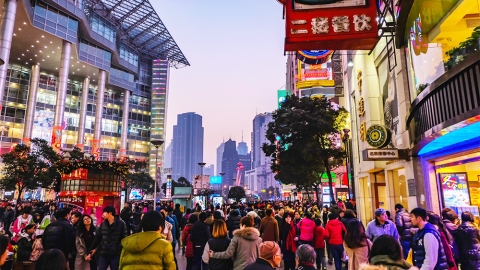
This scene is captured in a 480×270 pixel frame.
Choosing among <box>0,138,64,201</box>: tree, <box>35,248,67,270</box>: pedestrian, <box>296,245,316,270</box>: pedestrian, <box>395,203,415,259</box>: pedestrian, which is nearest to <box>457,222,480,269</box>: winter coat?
<box>395,203,415,259</box>: pedestrian

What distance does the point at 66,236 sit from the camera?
6.21 m

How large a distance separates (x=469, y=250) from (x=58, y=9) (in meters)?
59.1

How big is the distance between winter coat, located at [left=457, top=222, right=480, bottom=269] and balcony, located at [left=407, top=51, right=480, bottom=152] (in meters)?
2.37

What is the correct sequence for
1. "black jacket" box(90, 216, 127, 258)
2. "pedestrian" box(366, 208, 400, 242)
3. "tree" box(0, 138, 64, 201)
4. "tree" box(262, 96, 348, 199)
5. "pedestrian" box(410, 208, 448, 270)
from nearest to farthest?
1. "pedestrian" box(410, 208, 448, 270)
2. "black jacket" box(90, 216, 127, 258)
3. "pedestrian" box(366, 208, 400, 242)
4. "tree" box(262, 96, 348, 199)
5. "tree" box(0, 138, 64, 201)

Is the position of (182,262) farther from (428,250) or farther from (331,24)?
(331,24)

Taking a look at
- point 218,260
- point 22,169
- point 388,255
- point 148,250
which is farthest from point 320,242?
point 22,169

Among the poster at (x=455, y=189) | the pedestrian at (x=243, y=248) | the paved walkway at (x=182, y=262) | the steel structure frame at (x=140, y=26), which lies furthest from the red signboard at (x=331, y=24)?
the steel structure frame at (x=140, y=26)

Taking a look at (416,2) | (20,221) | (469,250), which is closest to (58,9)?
(20,221)

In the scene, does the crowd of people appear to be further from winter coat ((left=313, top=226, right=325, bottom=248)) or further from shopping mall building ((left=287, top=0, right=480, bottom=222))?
shopping mall building ((left=287, top=0, right=480, bottom=222))

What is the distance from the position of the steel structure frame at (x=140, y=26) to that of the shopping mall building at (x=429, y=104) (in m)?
63.1

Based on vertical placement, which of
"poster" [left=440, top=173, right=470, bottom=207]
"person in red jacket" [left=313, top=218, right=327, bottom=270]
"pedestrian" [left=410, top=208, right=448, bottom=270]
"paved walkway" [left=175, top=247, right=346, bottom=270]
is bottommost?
"paved walkway" [left=175, top=247, right=346, bottom=270]

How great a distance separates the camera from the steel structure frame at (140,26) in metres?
68.4

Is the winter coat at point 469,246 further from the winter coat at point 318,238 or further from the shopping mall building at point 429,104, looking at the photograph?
the winter coat at point 318,238

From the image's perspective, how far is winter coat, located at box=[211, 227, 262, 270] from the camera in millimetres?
5051
